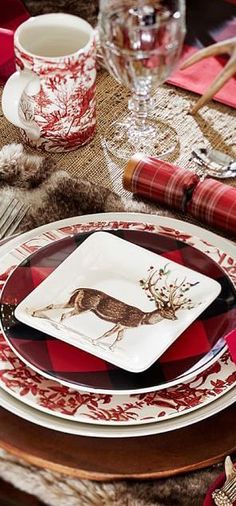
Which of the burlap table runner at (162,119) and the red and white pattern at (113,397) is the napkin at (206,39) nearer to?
the burlap table runner at (162,119)

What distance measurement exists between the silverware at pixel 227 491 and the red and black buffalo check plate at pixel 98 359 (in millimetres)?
80

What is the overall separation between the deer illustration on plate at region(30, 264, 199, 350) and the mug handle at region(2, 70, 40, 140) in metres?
0.29

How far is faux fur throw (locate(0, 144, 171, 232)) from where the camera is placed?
951 mm

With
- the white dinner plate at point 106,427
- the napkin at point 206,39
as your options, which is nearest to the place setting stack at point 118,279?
the white dinner plate at point 106,427

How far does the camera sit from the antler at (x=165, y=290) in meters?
0.80

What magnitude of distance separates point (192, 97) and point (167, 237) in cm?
34

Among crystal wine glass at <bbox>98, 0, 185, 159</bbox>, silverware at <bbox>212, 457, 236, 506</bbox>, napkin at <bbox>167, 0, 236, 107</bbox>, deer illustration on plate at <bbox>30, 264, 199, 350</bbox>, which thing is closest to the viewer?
silverware at <bbox>212, 457, 236, 506</bbox>

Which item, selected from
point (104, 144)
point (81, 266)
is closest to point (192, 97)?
point (104, 144)

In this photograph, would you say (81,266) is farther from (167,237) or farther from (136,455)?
(136,455)

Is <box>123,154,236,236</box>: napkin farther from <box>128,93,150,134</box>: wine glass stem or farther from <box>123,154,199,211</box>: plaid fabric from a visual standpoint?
<box>128,93,150,134</box>: wine glass stem

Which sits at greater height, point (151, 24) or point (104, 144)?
point (151, 24)

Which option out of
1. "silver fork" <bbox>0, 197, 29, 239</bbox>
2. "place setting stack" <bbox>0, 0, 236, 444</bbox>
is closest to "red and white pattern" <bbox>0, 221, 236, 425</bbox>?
"place setting stack" <bbox>0, 0, 236, 444</bbox>

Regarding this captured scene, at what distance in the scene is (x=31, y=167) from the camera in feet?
3.27

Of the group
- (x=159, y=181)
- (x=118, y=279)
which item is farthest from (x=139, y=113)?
(x=118, y=279)
